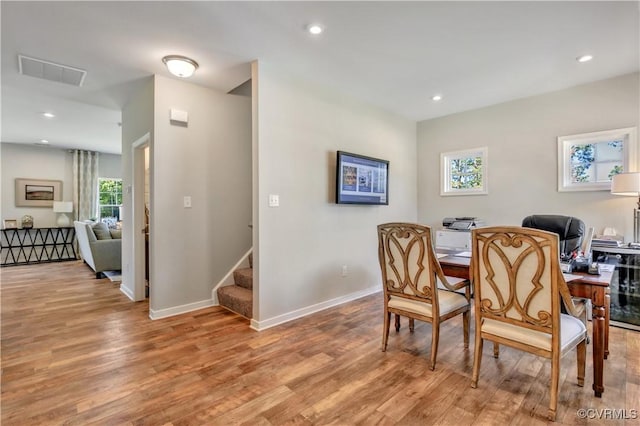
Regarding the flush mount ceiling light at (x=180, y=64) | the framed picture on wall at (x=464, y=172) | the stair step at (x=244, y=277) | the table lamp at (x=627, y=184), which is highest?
the flush mount ceiling light at (x=180, y=64)

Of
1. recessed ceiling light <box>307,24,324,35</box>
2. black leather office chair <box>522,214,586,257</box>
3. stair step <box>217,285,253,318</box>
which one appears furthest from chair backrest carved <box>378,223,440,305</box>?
recessed ceiling light <box>307,24,324,35</box>

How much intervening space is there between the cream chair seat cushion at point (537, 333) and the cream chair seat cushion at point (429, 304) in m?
0.36

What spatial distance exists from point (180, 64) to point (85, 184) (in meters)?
6.18

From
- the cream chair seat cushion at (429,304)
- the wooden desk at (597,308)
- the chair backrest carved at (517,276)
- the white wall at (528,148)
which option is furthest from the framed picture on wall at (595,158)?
the chair backrest carved at (517,276)

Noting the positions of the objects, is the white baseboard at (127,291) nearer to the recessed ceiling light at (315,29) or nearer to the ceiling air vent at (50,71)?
the ceiling air vent at (50,71)

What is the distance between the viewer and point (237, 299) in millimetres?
3314

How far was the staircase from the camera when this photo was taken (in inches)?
126

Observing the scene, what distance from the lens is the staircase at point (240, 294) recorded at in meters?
3.21

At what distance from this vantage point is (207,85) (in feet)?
11.5

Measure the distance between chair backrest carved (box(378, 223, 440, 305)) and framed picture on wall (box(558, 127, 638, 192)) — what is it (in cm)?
268

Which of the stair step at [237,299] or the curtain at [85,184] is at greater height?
the curtain at [85,184]

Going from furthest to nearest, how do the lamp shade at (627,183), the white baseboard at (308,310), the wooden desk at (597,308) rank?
the white baseboard at (308,310) → the lamp shade at (627,183) → the wooden desk at (597,308)

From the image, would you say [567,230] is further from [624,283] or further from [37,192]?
[37,192]

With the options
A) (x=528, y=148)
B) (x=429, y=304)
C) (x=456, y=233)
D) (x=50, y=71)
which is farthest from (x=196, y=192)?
(x=528, y=148)
